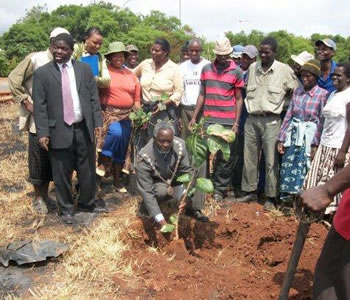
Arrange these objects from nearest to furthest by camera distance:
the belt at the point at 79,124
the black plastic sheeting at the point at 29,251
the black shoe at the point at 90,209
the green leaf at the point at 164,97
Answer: the black plastic sheeting at the point at 29,251 → the belt at the point at 79,124 → the black shoe at the point at 90,209 → the green leaf at the point at 164,97

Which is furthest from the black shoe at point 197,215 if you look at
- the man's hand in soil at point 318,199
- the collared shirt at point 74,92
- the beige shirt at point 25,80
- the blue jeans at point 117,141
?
the man's hand in soil at point 318,199

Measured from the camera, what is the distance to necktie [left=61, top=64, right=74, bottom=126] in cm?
419

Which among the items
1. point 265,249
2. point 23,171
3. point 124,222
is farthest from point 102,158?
point 265,249

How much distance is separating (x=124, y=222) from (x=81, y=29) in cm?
3406

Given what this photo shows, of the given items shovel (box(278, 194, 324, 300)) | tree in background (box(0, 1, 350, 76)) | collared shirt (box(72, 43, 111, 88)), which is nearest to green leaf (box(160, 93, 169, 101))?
collared shirt (box(72, 43, 111, 88))

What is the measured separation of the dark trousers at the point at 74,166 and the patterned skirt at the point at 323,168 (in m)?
2.31

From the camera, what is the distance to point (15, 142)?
7.62m

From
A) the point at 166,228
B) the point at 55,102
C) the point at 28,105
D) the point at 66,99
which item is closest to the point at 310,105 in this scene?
the point at 166,228

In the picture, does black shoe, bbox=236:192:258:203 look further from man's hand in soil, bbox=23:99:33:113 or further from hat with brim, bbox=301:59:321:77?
man's hand in soil, bbox=23:99:33:113

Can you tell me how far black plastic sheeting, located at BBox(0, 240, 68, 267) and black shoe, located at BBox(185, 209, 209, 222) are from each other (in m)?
1.37

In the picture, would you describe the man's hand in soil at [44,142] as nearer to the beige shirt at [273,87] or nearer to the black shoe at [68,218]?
the black shoe at [68,218]

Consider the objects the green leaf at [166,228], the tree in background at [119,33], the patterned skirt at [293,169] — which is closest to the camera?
the green leaf at [166,228]

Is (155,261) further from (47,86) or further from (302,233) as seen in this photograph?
(47,86)

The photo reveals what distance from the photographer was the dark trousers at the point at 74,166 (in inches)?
171
